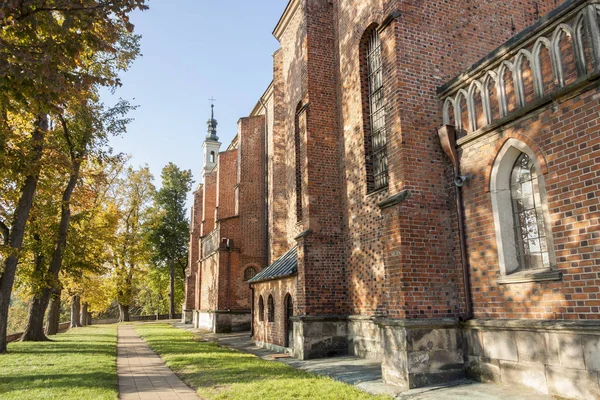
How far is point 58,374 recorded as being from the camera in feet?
29.6

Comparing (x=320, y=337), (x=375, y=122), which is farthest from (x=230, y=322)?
(x=375, y=122)

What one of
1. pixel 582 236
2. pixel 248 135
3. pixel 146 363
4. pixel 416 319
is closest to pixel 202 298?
pixel 248 135

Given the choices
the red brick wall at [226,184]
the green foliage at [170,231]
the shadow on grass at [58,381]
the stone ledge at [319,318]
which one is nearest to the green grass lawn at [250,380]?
the stone ledge at [319,318]

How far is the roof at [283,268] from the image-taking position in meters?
12.6

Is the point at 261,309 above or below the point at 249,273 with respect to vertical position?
below

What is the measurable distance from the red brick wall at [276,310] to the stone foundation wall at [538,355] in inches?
218

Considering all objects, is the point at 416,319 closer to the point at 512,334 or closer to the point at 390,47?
the point at 512,334

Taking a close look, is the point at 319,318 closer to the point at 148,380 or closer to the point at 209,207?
the point at 148,380

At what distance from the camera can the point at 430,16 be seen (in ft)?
29.1

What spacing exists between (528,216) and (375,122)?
5.41 meters

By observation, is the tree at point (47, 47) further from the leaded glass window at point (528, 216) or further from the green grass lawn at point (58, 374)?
the leaded glass window at point (528, 216)

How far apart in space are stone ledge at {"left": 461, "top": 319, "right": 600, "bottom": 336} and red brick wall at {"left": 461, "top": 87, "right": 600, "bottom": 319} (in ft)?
0.43

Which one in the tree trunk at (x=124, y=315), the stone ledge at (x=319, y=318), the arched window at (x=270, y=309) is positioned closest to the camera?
the stone ledge at (x=319, y=318)

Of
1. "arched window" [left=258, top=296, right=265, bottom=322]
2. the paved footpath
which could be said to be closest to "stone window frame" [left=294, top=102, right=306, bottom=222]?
"arched window" [left=258, top=296, right=265, bottom=322]
